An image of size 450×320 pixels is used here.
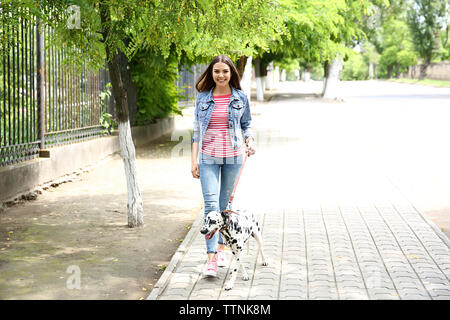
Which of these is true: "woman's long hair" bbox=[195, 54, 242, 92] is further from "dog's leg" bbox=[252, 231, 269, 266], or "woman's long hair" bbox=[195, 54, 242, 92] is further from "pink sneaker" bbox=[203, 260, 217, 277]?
"pink sneaker" bbox=[203, 260, 217, 277]

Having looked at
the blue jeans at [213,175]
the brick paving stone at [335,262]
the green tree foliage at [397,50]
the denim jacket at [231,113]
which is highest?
the green tree foliage at [397,50]

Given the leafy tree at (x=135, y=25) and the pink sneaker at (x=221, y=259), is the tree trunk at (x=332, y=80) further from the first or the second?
the pink sneaker at (x=221, y=259)

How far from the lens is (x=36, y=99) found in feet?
36.3

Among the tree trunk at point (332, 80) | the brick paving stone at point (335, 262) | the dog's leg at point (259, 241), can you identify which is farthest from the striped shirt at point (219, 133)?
the tree trunk at point (332, 80)

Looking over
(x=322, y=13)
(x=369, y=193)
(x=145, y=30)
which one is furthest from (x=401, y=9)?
(x=145, y=30)

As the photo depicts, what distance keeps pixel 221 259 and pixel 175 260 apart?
49 cm

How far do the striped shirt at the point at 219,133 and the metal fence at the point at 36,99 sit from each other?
3307 mm

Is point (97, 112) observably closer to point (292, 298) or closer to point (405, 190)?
point (405, 190)

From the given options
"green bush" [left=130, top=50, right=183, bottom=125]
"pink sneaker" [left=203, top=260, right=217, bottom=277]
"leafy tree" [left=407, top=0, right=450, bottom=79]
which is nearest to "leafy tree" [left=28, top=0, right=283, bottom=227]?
"pink sneaker" [left=203, top=260, right=217, bottom=277]

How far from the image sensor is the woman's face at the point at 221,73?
18.7 feet

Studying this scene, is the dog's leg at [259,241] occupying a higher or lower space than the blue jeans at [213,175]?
lower

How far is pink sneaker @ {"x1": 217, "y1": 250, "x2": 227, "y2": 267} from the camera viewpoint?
6.00 m

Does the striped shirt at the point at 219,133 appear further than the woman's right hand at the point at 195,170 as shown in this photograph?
No

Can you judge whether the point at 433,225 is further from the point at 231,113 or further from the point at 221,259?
the point at 231,113
